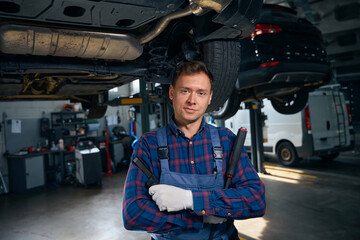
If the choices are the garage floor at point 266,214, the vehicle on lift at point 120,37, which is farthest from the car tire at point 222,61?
the garage floor at point 266,214

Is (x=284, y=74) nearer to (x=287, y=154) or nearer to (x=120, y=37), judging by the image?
(x=120, y=37)

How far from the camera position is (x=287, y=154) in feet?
19.0

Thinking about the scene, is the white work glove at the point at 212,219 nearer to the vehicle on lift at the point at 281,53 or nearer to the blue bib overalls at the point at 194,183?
the blue bib overalls at the point at 194,183

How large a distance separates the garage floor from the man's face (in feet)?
6.57

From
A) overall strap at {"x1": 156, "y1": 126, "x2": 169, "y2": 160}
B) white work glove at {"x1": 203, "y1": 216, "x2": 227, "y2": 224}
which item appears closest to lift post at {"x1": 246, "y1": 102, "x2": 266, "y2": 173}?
overall strap at {"x1": 156, "y1": 126, "x2": 169, "y2": 160}

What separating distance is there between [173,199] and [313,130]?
16.6ft

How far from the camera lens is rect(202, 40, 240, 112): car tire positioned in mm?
1800

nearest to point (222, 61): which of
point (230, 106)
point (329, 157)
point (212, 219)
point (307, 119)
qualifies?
point (212, 219)

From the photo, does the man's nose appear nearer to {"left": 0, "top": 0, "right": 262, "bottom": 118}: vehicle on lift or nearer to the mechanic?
the mechanic

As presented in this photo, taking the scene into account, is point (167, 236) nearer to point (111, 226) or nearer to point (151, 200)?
point (151, 200)

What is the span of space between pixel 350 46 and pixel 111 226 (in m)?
10.6

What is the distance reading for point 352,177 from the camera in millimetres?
4637

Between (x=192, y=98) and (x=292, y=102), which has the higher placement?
(x=292, y=102)

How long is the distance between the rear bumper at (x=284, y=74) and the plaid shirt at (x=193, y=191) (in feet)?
5.22
